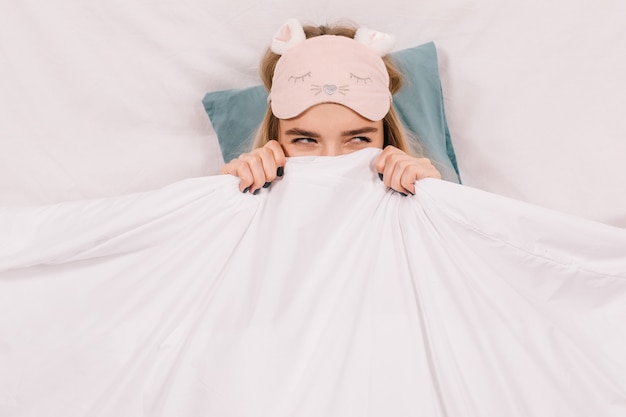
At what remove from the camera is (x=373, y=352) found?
0.75 meters

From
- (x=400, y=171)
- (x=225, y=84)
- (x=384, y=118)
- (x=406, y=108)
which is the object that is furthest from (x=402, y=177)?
(x=225, y=84)

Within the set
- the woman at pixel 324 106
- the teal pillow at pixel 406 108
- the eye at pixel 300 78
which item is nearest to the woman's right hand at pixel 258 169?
the woman at pixel 324 106

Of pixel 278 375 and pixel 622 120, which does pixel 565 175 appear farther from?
pixel 278 375

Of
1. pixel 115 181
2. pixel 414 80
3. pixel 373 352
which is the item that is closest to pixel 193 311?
pixel 373 352

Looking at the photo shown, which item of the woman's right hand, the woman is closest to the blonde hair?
the woman

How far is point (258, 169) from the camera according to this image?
0.93 metres

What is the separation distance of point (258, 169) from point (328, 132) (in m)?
0.13

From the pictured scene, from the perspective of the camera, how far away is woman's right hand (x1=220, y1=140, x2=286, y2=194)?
3.03 ft

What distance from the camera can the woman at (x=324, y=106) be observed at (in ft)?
3.08

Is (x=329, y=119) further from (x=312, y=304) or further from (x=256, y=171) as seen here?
(x=312, y=304)

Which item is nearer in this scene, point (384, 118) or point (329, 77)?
point (329, 77)

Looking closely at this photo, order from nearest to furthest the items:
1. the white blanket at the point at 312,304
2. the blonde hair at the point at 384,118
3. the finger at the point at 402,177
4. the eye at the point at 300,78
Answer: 1. the white blanket at the point at 312,304
2. the finger at the point at 402,177
3. the eye at the point at 300,78
4. the blonde hair at the point at 384,118

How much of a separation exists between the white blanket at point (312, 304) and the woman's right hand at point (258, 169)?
0.8 inches

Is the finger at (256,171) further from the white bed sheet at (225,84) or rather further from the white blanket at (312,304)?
the white bed sheet at (225,84)
